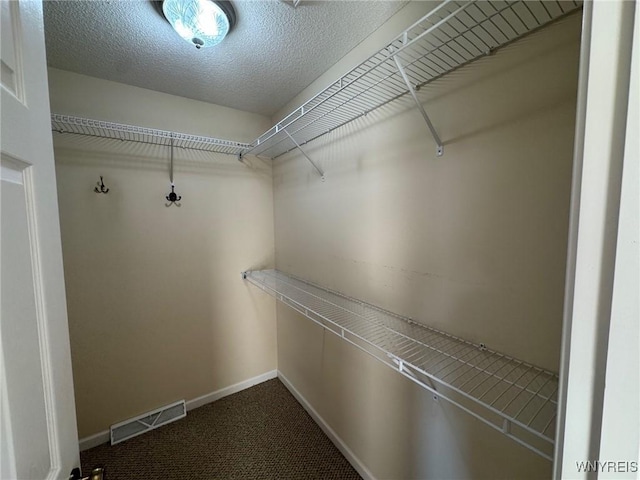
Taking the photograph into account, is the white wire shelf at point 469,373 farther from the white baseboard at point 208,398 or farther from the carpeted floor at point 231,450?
the white baseboard at point 208,398

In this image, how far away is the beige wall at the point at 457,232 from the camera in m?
0.70

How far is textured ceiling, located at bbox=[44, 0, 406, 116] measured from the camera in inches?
40.4

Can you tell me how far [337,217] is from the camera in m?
1.45

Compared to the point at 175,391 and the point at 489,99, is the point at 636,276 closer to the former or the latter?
the point at 489,99

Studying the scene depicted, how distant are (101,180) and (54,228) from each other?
1249mm

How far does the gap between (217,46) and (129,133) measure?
31.2 inches

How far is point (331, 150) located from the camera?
1.47 metres

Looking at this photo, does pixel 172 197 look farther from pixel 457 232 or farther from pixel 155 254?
pixel 457 232

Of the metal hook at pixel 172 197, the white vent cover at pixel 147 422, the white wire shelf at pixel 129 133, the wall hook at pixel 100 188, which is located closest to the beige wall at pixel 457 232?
the white wire shelf at pixel 129 133

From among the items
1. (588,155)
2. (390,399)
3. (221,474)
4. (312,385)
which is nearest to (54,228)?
(588,155)

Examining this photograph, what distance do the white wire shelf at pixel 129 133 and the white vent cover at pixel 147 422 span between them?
184 centimetres

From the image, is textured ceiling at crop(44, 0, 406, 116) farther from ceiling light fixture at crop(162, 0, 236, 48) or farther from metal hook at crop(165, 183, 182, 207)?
metal hook at crop(165, 183, 182, 207)

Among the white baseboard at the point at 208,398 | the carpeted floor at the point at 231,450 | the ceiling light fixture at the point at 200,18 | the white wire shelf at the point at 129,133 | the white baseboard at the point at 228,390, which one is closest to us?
the ceiling light fixture at the point at 200,18

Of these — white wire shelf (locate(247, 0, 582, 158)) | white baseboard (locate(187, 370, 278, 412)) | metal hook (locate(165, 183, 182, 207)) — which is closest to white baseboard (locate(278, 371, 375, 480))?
white baseboard (locate(187, 370, 278, 412))
